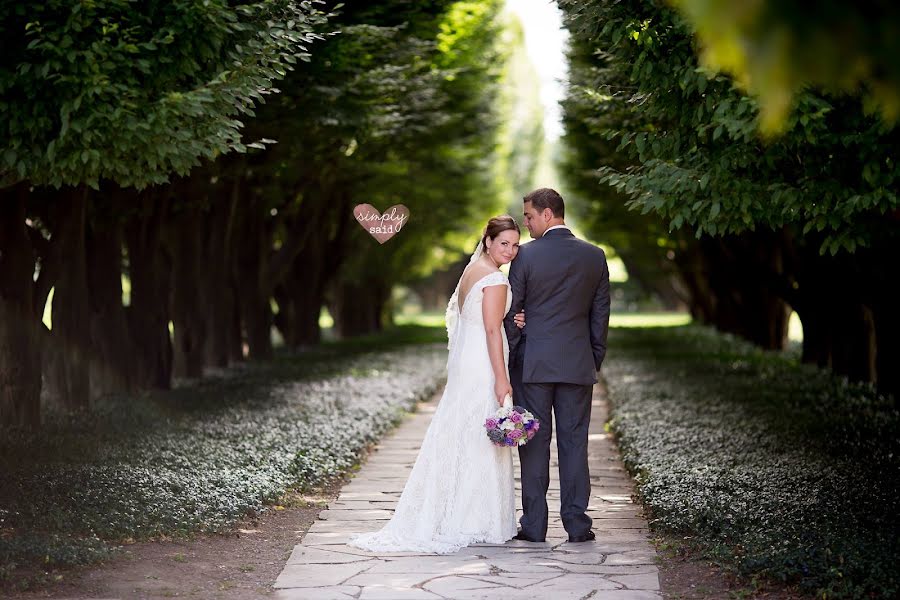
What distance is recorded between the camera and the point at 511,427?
7.79 meters

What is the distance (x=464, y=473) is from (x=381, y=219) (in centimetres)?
564

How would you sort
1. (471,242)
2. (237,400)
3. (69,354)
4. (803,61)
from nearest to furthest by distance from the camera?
(803,61)
(69,354)
(237,400)
(471,242)

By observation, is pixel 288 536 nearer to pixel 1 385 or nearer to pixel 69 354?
pixel 1 385

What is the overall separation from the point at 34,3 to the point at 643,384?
45.9 ft

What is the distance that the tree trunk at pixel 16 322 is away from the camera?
11969 mm

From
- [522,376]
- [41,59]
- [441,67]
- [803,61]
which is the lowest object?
[522,376]

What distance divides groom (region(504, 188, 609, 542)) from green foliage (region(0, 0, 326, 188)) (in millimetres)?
2267

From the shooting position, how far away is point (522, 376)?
8.12 metres

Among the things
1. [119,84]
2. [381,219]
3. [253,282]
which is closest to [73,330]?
[381,219]

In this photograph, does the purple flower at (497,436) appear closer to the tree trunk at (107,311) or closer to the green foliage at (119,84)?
the green foliage at (119,84)

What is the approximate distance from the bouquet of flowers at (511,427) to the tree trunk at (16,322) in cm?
616

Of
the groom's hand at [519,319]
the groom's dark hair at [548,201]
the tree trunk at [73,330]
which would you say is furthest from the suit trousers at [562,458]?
the tree trunk at [73,330]

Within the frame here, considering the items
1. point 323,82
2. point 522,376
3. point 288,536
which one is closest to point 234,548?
point 288,536

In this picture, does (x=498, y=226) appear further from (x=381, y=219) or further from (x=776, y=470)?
(x=381, y=219)
